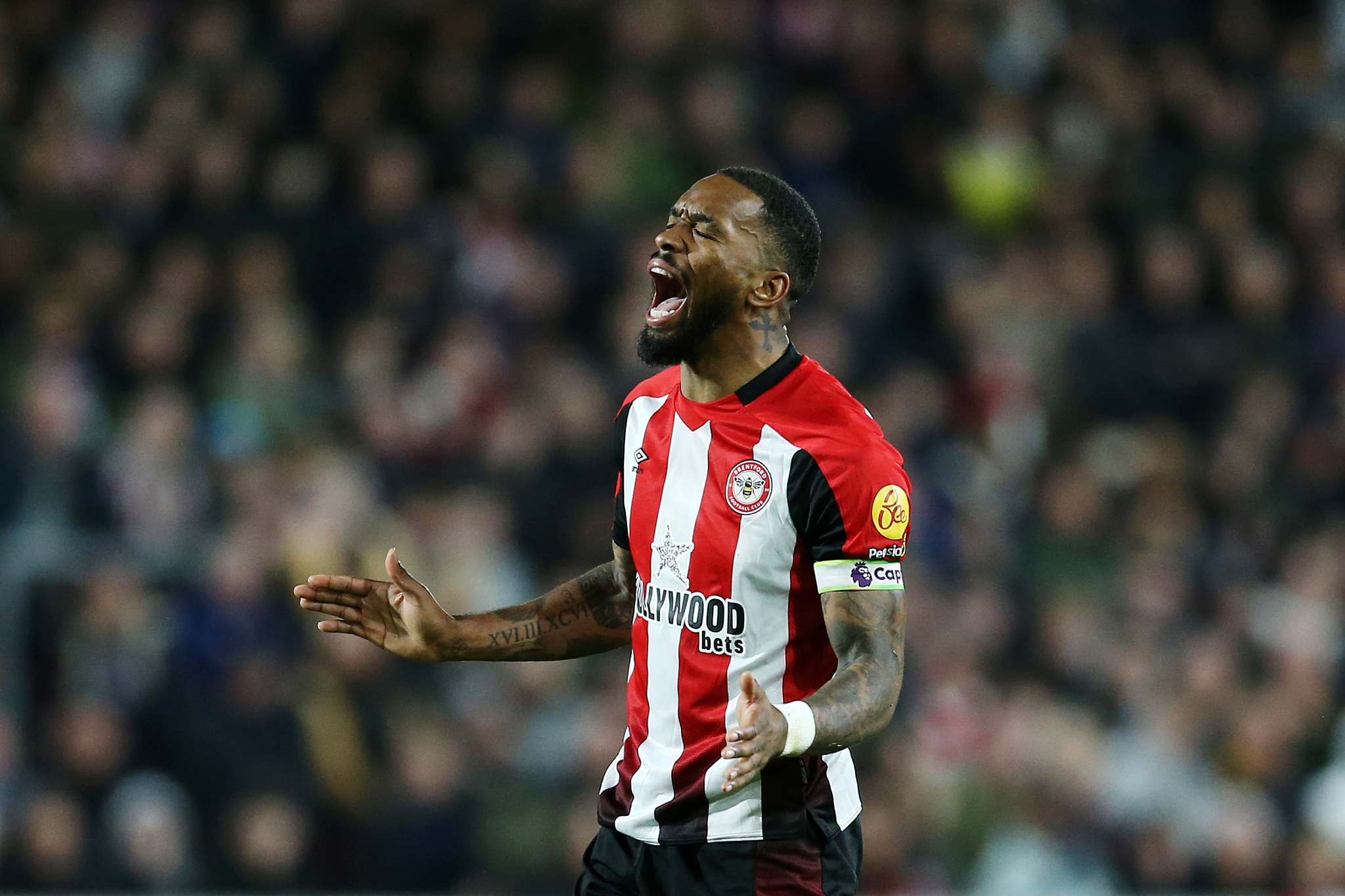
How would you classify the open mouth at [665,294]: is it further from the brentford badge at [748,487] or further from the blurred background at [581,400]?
the blurred background at [581,400]

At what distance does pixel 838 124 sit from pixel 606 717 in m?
4.73

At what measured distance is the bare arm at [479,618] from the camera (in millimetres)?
3932

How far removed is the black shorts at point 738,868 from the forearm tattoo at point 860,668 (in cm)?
39

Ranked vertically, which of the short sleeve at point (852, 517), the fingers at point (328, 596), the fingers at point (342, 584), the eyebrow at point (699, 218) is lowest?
the fingers at point (328, 596)

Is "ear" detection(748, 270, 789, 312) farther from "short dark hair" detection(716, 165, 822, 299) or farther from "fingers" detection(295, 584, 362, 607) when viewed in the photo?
"fingers" detection(295, 584, 362, 607)

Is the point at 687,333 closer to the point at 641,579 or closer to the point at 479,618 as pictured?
the point at 641,579

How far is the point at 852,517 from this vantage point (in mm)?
3557

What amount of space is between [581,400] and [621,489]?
5.03 meters

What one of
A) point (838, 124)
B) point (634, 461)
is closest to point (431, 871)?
point (634, 461)

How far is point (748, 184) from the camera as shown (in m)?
3.85

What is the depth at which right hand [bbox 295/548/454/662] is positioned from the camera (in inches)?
154

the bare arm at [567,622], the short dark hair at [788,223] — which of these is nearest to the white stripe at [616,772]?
the bare arm at [567,622]

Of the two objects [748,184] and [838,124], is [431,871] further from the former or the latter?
[838,124]

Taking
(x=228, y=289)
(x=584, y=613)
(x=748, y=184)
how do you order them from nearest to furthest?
(x=748, y=184) < (x=584, y=613) < (x=228, y=289)
